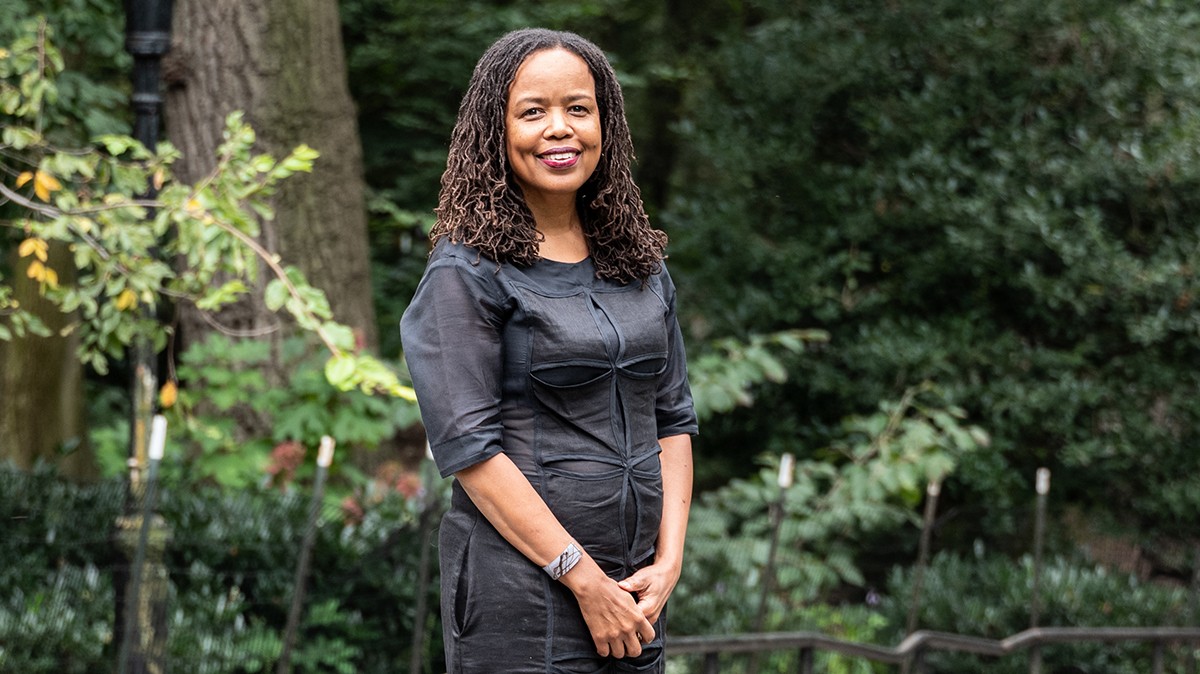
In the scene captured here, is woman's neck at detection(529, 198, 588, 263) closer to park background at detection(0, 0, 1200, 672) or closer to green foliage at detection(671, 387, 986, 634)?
park background at detection(0, 0, 1200, 672)

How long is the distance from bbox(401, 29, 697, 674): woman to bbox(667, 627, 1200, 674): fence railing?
5.57ft

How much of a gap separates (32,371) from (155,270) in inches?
227

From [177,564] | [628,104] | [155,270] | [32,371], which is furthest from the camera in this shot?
[628,104]

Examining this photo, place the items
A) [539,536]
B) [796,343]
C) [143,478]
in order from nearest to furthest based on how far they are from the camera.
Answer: [539,536] < [143,478] < [796,343]

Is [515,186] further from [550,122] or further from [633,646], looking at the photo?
Result: [633,646]

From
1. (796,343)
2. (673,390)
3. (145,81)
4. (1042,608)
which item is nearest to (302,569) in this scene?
(145,81)

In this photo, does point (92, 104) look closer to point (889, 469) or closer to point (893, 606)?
point (889, 469)

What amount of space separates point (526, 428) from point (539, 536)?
20cm

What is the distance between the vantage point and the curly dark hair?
2357 mm

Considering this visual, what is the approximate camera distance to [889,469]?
21.8 feet

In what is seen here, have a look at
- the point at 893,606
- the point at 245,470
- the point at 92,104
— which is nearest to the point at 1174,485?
the point at 893,606

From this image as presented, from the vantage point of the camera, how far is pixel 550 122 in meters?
2.36

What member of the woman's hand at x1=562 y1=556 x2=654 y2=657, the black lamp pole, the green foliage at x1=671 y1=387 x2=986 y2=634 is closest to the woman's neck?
the woman's hand at x1=562 y1=556 x2=654 y2=657

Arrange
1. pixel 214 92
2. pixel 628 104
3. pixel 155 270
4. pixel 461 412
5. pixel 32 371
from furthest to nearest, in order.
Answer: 1. pixel 628 104
2. pixel 32 371
3. pixel 214 92
4. pixel 155 270
5. pixel 461 412
